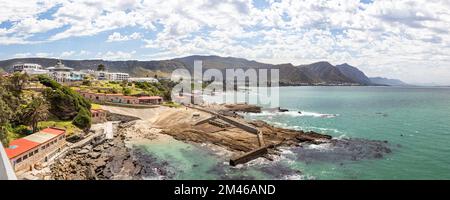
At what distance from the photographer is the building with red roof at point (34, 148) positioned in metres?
16.7

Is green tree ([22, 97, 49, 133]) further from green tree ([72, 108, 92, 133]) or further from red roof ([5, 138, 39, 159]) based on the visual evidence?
green tree ([72, 108, 92, 133])

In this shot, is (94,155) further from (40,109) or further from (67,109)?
(67,109)

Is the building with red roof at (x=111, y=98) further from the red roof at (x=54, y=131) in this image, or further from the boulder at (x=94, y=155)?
the boulder at (x=94, y=155)

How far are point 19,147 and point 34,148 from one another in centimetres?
79

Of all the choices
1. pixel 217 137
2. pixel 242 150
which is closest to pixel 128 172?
pixel 242 150

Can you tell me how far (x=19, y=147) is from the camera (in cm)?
1759

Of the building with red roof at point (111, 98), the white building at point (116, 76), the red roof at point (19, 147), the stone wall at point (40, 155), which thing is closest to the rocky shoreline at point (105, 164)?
the stone wall at point (40, 155)

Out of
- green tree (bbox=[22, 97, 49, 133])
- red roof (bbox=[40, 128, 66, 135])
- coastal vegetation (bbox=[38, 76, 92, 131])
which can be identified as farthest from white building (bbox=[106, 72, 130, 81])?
red roof (bbox=[40, 128, 66, 135])

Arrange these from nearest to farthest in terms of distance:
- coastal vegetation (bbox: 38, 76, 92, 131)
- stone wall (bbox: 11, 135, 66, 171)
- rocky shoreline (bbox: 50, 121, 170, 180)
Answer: stone wall (bbox: 11, 135, 66, 171) → rocky shoreline (bbox: 50, 121, 170, 180) → coastal vegetation (bbox: 38, 76, 92, 131)

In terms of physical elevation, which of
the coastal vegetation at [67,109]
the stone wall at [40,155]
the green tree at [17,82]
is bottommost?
the stone wall at [40,155]

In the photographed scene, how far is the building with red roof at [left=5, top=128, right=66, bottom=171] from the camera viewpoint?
16.7 metres

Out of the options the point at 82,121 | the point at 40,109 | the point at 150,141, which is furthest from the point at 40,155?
the point at 150,141

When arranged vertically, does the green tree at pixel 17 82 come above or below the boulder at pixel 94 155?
above
